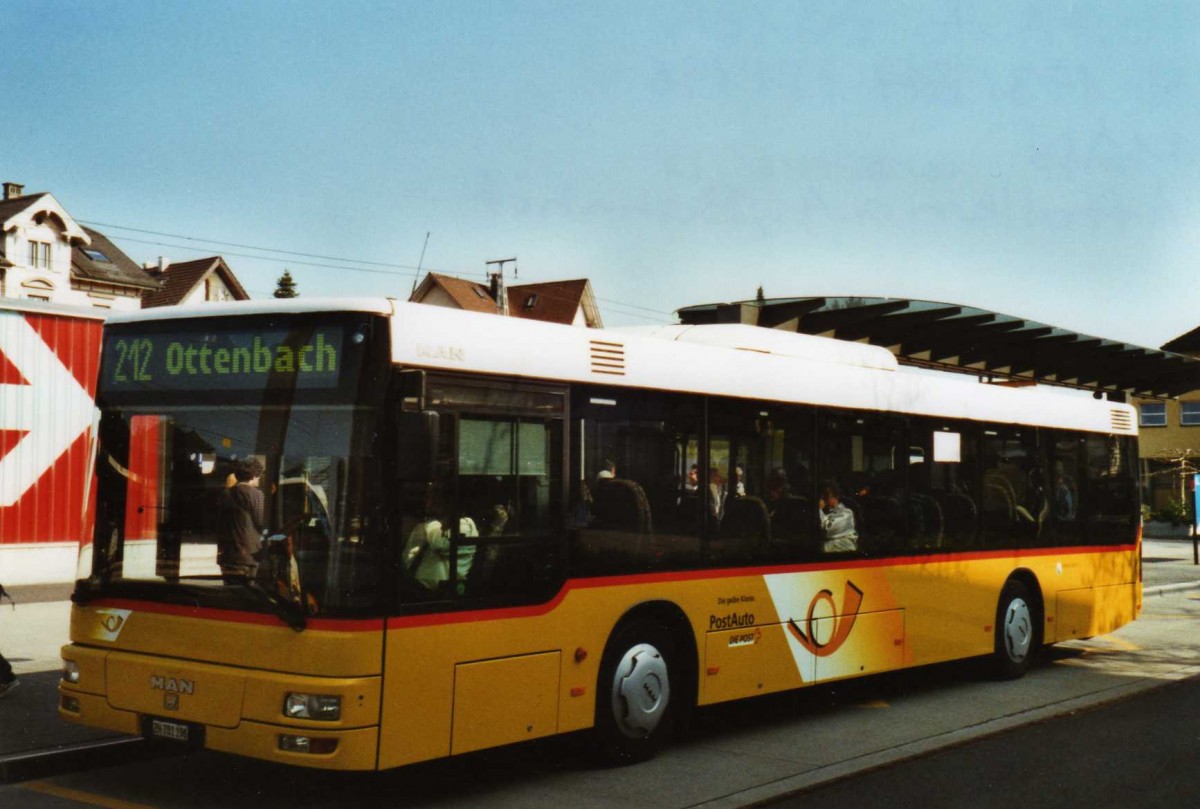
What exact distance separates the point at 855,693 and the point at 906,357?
24.8 ft

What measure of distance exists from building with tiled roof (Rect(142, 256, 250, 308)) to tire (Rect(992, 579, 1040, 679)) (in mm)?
73575

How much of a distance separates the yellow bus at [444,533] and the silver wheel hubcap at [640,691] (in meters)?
0.02

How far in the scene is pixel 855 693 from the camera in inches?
475

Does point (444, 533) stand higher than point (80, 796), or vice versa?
point (444, 533)

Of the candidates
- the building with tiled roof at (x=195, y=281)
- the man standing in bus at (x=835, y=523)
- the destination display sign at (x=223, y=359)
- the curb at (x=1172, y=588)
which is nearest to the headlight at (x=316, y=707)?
the destination display sign at (x=223, y=359)

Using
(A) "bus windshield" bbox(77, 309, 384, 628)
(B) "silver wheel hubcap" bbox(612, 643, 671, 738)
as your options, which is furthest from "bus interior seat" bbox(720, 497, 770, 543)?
(A) "bus windshield" bbox(77, 309, 384, 628)

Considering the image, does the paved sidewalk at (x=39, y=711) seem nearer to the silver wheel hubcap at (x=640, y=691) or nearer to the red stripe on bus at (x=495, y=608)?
the red stripe on bus at (x=495, y=608)

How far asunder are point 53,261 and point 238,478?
73371 millimetres

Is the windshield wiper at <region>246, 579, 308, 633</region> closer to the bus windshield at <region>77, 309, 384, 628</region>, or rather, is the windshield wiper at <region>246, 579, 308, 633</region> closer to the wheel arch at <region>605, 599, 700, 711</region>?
the bus windshield at <region>77, 309, 384, 628</region>

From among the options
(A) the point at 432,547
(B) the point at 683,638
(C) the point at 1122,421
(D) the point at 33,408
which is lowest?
(B) the point at 683,638

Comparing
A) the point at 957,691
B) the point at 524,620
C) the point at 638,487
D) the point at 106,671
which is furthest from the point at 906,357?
the point at 106,671

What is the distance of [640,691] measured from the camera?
853 cm

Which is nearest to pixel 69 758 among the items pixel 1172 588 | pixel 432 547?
pixel 432 547

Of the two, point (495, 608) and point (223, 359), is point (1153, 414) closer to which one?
point (495, 608)
